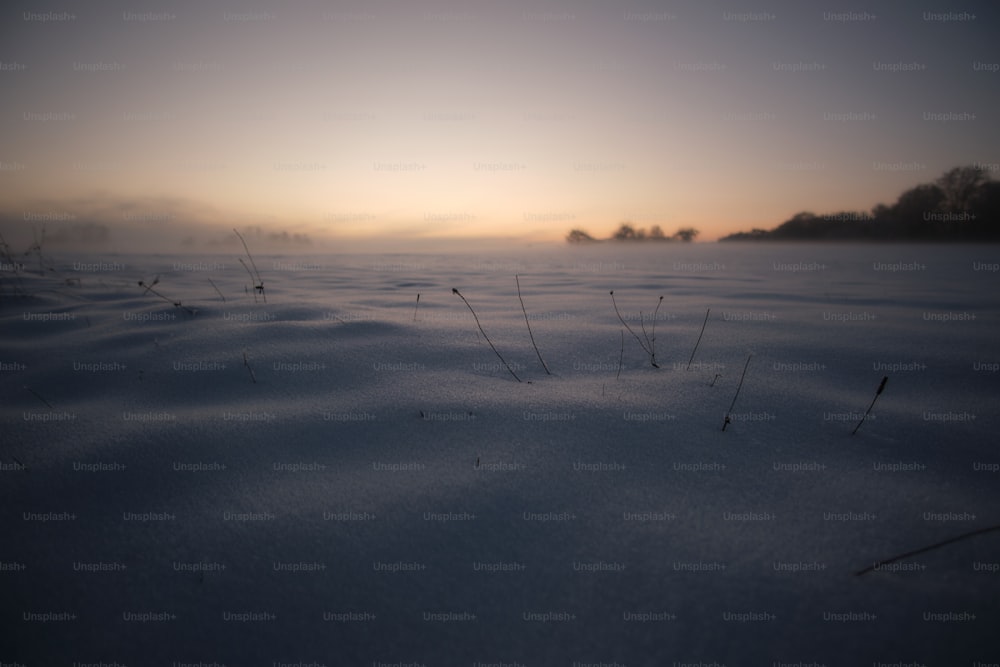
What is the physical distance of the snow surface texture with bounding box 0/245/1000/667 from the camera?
90cm

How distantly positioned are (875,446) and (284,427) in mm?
2353

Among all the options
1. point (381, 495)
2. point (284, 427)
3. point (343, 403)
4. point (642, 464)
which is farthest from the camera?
point (343, 403)

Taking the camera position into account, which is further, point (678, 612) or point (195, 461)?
point (195, 461)

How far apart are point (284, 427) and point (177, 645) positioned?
893 mm

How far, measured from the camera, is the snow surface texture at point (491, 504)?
899 millimetres

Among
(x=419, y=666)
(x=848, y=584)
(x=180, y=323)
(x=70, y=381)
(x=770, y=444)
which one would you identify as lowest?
(x=419, y=666)

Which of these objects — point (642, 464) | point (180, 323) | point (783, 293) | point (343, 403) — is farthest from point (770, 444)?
point (783, 293)

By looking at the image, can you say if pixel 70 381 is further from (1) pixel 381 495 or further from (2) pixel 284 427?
(1) pixel 381 495

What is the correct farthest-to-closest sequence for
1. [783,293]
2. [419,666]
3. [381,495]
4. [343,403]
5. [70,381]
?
[783,293] < [70,381] < [343,403] < [381,495] < [419,666]

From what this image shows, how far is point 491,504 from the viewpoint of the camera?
4.08 feet

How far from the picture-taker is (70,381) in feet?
7.29

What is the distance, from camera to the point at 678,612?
92 cm

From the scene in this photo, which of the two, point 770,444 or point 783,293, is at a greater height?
point 783,293

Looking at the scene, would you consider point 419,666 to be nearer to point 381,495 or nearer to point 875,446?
point 381,495
